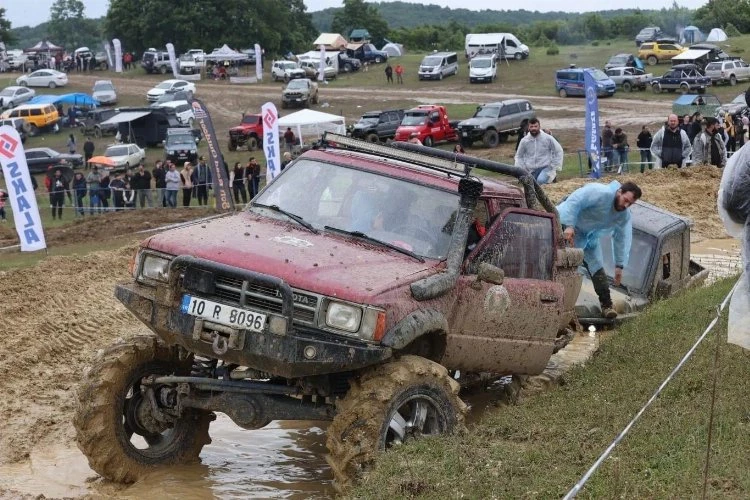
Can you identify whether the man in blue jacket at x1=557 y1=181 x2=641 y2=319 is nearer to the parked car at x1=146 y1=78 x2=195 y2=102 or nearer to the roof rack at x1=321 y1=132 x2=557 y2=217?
the roof rack at x1=321 y1=132 x2=557 y2=217

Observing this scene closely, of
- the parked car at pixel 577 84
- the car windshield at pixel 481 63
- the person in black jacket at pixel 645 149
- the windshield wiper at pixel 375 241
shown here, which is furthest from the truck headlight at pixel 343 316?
the car windshield at pixel 481 63

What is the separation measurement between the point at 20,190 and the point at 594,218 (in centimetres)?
1050

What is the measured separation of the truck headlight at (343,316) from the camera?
7.42m

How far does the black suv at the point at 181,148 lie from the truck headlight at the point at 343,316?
Result: 34.5 m

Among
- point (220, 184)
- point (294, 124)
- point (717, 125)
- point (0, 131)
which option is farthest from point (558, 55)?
point (0, 131)

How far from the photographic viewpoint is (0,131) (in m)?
19.1

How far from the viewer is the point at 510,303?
8.95m

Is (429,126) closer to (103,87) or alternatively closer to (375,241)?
(103,87)

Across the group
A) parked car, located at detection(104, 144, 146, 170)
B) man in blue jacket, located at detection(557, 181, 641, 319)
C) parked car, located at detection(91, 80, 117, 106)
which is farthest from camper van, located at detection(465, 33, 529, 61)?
man in blue jacket, located at detection(557, 181, 641, 319)

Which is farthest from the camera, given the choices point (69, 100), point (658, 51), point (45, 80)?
point (45, 80)

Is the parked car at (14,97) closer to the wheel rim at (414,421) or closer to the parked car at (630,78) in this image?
the parked car at (630,78)

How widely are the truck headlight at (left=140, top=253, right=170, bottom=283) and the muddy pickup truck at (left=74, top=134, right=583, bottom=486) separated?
13 mm

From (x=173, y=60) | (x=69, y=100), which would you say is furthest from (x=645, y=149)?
(x=173, y=60)

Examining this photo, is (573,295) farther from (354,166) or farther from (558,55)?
(558,55)
